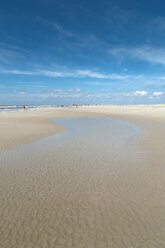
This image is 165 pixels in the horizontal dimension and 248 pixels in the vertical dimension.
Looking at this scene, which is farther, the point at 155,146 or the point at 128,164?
the point at 155,146

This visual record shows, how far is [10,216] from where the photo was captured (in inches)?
208

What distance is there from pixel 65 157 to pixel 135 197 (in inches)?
223

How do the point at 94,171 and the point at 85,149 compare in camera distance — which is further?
the point at 85,149

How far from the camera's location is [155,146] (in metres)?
13.1

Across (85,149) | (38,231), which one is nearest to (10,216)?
(38,231)

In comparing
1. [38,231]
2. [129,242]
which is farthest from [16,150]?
[129,242]

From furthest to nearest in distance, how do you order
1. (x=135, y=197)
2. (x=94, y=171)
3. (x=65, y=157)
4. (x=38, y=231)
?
(x=65, y=157) < (x=94, y=171) < (x=135, y=197) < (x=38, y=231)

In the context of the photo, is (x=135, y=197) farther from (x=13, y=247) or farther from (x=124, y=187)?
(x=13, y=247)

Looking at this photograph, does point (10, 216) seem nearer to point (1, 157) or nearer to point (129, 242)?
point (129, 242)

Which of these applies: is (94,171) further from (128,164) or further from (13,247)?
(13,247)

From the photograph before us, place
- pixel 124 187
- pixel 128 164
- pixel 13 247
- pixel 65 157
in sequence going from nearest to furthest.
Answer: pixel 13 247 → pixel 124 187 → pixel 128 164 → pixel 65 157

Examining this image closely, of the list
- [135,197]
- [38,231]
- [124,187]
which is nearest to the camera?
[38,231]

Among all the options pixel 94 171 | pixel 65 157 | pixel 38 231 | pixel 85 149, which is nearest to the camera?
pixel 38 231

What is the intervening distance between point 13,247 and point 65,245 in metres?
1.32
